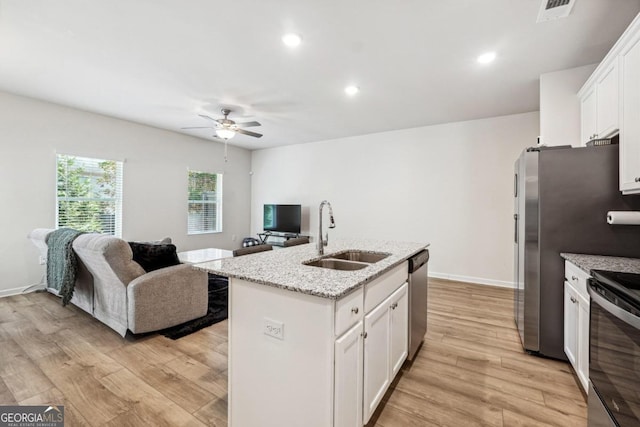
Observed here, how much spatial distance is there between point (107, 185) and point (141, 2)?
12.3ft

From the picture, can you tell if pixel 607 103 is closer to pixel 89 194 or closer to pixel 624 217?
pixel 624 217

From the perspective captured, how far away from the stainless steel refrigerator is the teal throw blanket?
14.4 feet

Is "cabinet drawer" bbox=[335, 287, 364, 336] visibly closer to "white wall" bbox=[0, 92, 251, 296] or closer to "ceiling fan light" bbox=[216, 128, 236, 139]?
"ceiling fan light" bbox=[216, 128, 236, 139]

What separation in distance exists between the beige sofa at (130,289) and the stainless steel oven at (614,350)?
3140mm

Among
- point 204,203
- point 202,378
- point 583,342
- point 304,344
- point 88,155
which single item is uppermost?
point 88,155

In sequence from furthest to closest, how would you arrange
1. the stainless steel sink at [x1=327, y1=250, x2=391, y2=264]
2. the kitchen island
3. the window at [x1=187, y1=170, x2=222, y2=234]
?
the window at [x1=187, y1=170, x2=222, y2=234], the stainless steel sink at [x1=327, y1=250, x2=391, y2=264], the kitchen island

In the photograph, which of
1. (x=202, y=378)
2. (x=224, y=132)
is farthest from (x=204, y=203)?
(x=202, y=378)

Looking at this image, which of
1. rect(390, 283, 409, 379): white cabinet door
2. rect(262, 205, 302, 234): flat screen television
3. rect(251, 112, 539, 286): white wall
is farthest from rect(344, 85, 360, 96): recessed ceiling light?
rect(262, 205, 302, 234): flat screen television

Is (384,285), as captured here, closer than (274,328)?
No

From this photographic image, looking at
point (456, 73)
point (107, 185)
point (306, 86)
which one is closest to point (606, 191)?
point (456, 73)

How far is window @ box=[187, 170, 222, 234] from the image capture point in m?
6.15

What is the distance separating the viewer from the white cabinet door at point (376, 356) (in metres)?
1.53

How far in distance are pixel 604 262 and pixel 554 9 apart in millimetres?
1858

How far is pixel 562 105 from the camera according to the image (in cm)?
297
